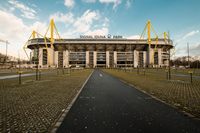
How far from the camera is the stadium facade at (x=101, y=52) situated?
442 ft

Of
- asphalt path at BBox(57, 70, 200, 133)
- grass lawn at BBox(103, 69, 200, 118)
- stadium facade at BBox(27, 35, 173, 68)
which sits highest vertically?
stadium facade at BBox(27, 35, 173, 68)

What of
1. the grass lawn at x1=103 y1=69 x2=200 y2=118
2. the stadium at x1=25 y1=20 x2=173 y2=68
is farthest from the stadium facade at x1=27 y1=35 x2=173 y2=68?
the grass lawn at x1=103 y1=69 x2=200 y2=118

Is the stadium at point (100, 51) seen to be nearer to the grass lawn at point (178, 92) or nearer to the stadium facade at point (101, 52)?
the stadium facade at point (101, 52)

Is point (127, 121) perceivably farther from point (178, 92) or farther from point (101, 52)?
point (101, 52)

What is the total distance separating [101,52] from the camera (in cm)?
14062

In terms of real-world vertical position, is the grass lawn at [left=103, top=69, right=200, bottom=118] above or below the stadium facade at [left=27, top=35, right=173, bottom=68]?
below

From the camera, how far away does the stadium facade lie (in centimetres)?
13475

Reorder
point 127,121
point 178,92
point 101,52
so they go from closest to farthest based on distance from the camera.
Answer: point 127,121, point 178,92, point 101,52

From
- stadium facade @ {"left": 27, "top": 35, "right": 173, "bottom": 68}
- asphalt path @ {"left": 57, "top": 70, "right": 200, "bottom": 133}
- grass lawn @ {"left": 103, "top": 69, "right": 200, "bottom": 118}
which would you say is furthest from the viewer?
stadium facade @ {"left": 27, "top": 35, "right": 173, "bottom": 68}

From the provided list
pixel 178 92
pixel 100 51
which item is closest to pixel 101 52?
pixel 100 51

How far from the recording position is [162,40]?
14125 centimetres

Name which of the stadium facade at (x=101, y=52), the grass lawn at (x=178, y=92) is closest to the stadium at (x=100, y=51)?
the stadium facade at (x=101, y=52)

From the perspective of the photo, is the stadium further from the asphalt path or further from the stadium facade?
the asphalt path

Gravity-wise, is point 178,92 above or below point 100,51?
below
